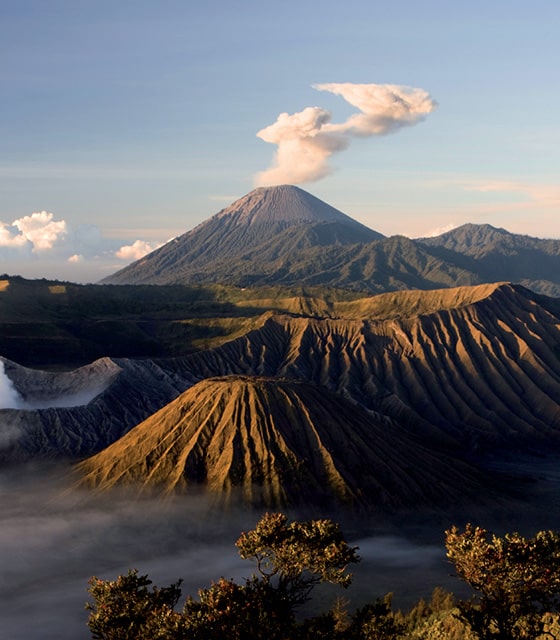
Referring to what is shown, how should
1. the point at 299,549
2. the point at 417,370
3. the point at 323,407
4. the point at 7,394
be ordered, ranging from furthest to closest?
the point at 417,370 → the point at 7,394 → the point at 323,407 → the point at 299,549

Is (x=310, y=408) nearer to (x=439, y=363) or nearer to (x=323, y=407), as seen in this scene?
(x=323, y=407)

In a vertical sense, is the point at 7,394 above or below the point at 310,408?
above

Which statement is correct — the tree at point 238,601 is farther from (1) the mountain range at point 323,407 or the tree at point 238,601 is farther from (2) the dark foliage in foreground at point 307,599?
(1) the mountain range at point 323,407

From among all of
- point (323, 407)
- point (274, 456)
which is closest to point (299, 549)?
point (274, 456)

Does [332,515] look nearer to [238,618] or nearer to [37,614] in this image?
[37,614]

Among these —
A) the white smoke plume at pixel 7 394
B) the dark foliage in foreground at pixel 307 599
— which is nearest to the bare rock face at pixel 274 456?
the white smoke plume at pixel 7 394

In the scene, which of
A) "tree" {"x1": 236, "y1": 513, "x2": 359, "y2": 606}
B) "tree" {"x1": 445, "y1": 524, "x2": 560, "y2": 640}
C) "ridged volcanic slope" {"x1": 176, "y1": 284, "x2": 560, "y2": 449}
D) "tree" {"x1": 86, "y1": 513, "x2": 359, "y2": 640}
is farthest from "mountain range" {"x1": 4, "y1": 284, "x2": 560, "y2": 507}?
"tree" {"x1": 445, "y1": 524, "x2": 560, "y2": 640}

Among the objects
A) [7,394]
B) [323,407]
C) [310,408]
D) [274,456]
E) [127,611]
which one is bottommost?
[274,456]

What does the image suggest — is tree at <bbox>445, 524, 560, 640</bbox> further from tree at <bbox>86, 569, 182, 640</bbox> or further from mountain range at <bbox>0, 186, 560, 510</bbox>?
mountain range at <bbox>0, 186, 560, 510</bbox>
